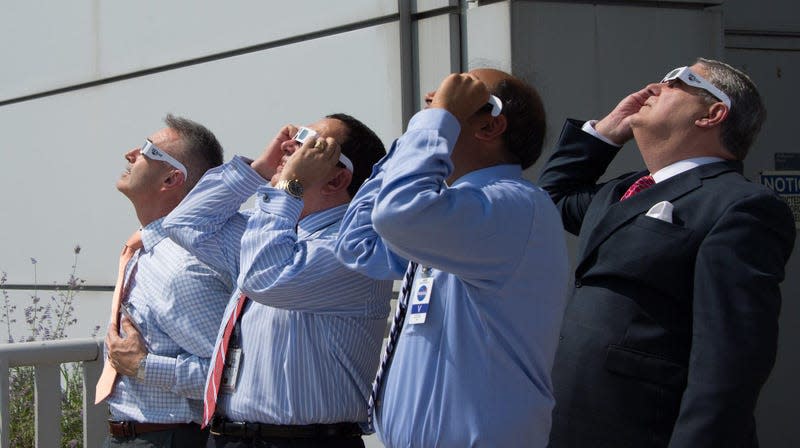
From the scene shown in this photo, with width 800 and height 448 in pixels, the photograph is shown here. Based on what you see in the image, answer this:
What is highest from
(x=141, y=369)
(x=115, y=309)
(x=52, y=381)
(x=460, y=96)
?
(x=460, y=96)

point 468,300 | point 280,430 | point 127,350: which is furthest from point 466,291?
point 127,350

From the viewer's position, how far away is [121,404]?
155 inches

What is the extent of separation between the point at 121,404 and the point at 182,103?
269 cm

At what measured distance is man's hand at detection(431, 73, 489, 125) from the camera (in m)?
2.65

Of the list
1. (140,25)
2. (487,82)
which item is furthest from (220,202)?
(140,25)

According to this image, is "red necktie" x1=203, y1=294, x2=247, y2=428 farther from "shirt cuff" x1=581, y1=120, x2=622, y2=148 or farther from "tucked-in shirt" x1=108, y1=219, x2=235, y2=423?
"shirt cuff" x1=581, y1=120, x2=622, y2=148

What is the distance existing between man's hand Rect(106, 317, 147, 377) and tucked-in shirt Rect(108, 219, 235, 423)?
3 cm

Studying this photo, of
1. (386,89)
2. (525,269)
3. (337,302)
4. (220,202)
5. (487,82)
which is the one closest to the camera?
(525,269)

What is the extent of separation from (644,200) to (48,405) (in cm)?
275

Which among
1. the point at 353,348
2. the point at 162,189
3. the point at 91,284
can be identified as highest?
the point at 162,189

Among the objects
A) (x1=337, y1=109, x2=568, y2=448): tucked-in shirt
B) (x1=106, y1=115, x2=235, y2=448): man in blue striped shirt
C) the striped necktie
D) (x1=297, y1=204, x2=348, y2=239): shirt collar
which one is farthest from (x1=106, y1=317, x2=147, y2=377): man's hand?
(x1=337, y1=109, x2=568, y2=448): tucked-in shirt

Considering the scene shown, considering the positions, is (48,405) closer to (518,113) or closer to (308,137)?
(308,137)

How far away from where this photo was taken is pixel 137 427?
387 centimetres

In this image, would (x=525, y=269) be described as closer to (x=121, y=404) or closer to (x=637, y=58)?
(x=121, y=404)
